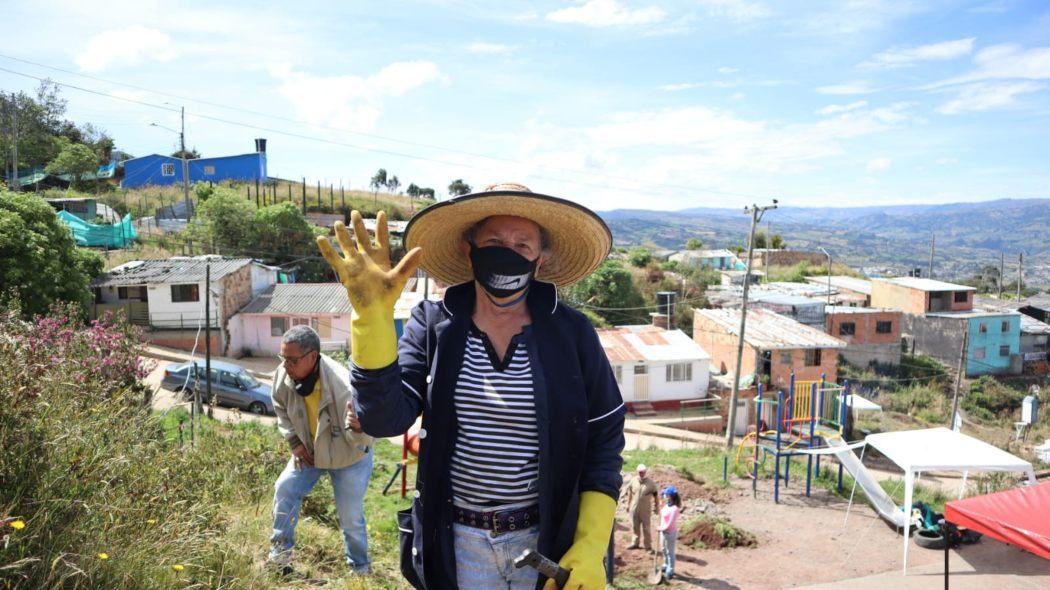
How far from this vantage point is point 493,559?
2.19 m

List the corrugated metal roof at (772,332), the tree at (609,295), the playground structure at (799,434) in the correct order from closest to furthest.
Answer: the playground structure at (799,434) < the corrugated metal roof at (772,332) < the tree at (609,295)

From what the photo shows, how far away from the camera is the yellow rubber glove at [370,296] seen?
A: 1.92 m

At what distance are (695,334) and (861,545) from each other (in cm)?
2277

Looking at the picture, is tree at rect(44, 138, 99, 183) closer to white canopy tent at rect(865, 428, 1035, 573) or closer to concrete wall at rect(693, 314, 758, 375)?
concrete wall at rect(693, 314, 758, 375)

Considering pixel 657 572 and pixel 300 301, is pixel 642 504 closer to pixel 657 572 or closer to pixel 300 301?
pixel 657 572

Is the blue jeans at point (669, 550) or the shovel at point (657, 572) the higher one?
the blue jeans at point (669, 550)

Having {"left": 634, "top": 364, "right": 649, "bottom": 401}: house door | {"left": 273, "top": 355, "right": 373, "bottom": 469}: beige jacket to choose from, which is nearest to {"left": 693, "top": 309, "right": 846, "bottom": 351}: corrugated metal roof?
{"left": 634, "top": 364, "right": 649, "bottom": 401}: house door

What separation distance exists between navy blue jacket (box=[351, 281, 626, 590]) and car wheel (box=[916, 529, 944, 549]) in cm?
984

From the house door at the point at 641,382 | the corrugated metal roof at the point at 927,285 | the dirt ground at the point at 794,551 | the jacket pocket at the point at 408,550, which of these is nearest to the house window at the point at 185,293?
the house door at the point at 641,382

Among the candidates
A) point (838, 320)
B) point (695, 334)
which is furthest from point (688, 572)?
point (838, 320)

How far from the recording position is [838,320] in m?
36.4

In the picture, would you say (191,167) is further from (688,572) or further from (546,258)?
(546,258)

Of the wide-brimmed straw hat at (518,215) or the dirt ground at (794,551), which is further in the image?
the dirt ground at (794,551)

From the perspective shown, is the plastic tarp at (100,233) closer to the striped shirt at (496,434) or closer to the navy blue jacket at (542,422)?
the navy blue jacket at (542,422)
